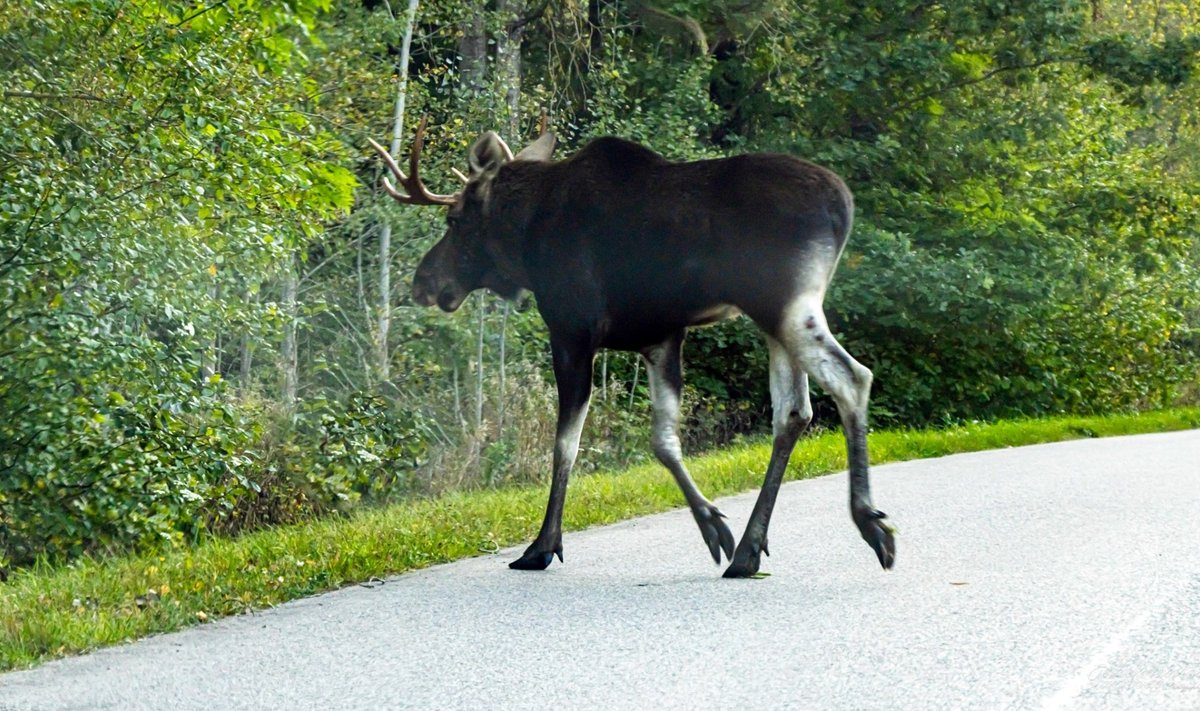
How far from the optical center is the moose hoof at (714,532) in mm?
8039

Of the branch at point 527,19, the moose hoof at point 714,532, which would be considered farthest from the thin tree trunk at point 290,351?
the moose hoof at point 714,532

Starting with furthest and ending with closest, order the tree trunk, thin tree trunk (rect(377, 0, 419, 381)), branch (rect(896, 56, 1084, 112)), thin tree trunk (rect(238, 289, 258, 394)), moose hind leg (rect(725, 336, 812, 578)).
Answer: branch (rect(896, 56, 1084, 112)), the tree trunk, thin tree trunk (rect(377, 0, 419, 381)), thin tree trunk (rect(238, 289, 258, 394)), moose hind leg (rect(725, 336, 812, 578))

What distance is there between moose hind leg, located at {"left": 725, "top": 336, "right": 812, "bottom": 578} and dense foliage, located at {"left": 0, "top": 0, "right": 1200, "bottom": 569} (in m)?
2.79

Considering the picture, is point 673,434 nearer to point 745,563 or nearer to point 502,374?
point 745,563

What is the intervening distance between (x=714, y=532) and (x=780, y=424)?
64 cm

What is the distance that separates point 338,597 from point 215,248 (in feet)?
10.9

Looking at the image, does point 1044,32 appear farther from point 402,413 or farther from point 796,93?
point 402,413

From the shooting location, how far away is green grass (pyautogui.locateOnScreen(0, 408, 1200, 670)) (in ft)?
21.6

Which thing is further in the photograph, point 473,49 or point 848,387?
point 473,49

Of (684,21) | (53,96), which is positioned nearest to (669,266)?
(53,96)

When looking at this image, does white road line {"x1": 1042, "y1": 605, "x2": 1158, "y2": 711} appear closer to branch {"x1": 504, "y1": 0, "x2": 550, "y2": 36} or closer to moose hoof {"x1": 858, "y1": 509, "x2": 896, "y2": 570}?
moose hoof {"x1": 858, "y1": 509, "x2": 896, "y2": 570}

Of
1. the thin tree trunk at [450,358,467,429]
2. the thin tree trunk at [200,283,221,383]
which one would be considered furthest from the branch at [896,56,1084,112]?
the thin tree trunk at [200,283,221,383]

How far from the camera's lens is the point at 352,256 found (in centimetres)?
1471

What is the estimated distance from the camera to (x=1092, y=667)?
5.64 metres
